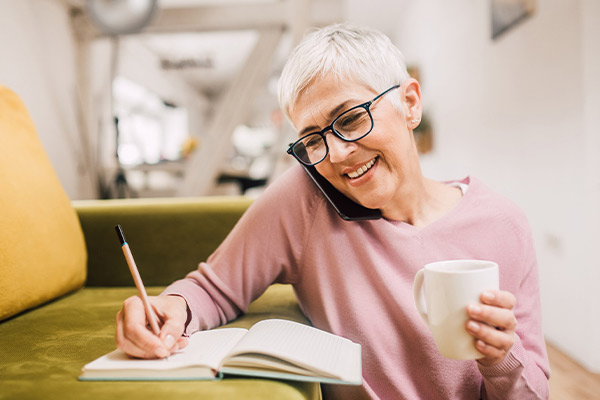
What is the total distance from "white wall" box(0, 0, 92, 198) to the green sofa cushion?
8.62ft

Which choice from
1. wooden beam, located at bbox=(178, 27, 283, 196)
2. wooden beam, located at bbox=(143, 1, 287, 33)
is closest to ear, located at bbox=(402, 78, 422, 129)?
wooden beam, located at bbox=(178, 27, 283, 196)

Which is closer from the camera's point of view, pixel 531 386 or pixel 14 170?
pixel 531 386

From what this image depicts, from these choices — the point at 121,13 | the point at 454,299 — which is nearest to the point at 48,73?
the point at 121,13

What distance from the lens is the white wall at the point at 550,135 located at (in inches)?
79.0

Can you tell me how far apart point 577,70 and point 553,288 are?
1114 mm

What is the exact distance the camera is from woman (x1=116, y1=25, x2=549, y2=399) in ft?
2.65

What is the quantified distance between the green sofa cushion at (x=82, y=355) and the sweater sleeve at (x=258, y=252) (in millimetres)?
66

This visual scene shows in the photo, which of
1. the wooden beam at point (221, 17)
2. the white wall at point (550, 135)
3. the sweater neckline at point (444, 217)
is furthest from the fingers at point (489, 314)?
the wooden beam at point (221, 17)

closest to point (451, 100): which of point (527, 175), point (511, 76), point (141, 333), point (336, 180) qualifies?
point (511, 76)

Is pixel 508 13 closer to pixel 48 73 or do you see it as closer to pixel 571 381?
pixel 571 381

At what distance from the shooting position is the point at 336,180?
0.88 m

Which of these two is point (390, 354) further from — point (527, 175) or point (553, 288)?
point (527, 175)

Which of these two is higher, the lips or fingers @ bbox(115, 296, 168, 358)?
the lips

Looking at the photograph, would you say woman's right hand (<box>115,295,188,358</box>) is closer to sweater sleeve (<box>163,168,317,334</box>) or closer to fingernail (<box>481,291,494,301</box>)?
sweater sleeve (<box>163,168,317,334</box>)
